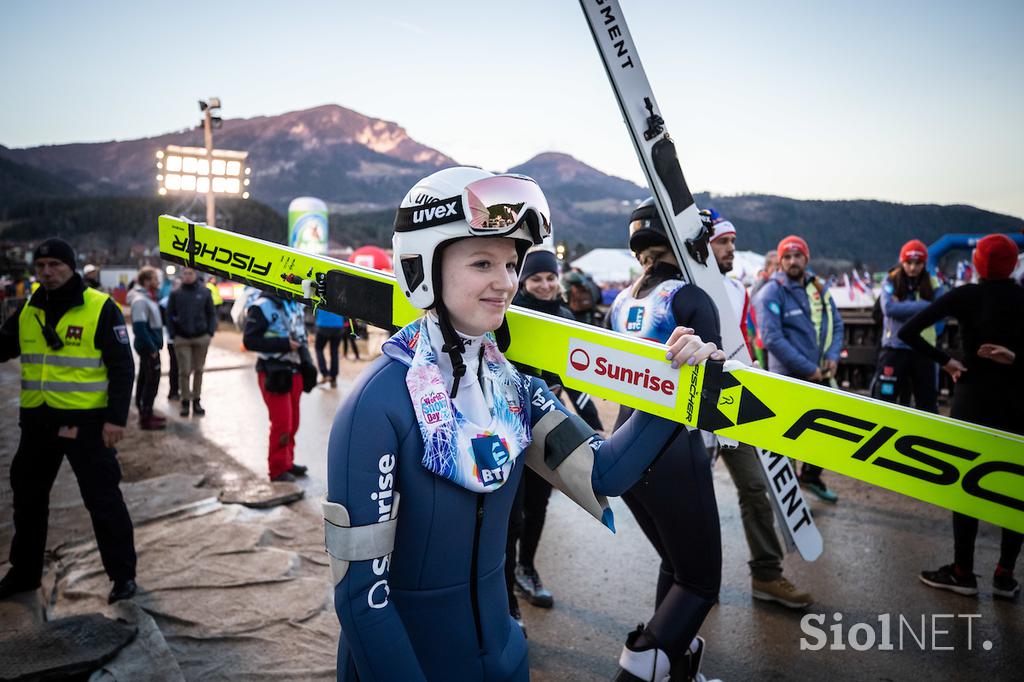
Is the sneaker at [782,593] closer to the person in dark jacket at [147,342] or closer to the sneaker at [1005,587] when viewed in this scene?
the sneaker at [1005,587]

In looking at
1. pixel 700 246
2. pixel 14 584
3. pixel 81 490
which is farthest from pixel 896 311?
pixel 14 584

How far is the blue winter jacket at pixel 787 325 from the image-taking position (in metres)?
5.32

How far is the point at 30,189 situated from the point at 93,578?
220 metres

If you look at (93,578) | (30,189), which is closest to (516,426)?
(93,578)

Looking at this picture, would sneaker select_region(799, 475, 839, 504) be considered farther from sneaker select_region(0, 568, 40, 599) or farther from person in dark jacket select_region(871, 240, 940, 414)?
sneaker select_region(0, 568, 40, 599)

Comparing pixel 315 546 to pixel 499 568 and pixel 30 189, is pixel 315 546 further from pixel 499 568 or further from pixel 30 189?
pixel 30 189

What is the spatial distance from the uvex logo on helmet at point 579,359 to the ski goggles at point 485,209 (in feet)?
1.34

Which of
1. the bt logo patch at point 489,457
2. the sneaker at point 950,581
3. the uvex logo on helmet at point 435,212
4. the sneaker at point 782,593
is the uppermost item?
the uvex logo on helmet at point 435,212

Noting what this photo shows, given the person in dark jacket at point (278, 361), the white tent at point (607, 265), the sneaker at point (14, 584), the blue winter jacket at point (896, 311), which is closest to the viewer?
the sneaker at point (14, 584)

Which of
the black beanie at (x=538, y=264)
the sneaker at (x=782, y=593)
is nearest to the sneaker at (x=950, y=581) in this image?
the sneaker at (x=782, y=593)

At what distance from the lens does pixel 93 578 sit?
4.09 m

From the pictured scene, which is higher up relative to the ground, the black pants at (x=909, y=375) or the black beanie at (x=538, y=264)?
the black beanie at (x=538, y=264)

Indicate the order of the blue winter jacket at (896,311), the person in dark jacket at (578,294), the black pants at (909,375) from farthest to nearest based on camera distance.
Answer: the person in dark jacket at (578,294) < the blue winter jacket at (896,311) < the black pants at (909,375)

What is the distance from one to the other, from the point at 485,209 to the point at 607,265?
40.7 metres
